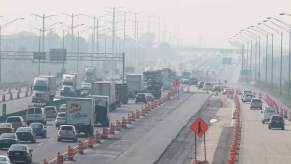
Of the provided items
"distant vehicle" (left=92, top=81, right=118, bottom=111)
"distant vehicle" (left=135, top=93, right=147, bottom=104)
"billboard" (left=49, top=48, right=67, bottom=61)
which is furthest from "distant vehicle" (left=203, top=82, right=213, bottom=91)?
"distant vehicle" (left=92, top=81, right=118, bottom=111)

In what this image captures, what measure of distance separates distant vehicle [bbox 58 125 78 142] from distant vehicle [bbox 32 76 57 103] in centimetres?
4470

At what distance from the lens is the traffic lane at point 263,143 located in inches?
2346

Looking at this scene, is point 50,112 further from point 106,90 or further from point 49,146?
point 49,146

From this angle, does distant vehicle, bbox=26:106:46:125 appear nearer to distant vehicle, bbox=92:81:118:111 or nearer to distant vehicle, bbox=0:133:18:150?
distant vehicle, bbox=92:81:118:111

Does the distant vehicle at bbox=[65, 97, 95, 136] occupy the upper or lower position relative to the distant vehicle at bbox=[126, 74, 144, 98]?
lower

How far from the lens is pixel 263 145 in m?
69.1

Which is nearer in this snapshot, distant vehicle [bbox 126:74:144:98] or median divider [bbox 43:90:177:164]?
median divider [bbox 43:90:177:164]

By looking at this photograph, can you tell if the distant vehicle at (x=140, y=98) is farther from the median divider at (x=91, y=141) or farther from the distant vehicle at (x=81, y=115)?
the distant vehicle at (x=81, y=115)

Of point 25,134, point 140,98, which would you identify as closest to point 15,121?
point 25,134

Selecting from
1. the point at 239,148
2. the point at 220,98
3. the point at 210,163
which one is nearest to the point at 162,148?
the point at 239,148

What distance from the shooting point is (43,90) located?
114 metres

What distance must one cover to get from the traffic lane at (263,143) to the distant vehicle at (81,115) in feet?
32.3

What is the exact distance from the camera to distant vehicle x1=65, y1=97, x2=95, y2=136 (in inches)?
2837

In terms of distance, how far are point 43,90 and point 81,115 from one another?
139ft
